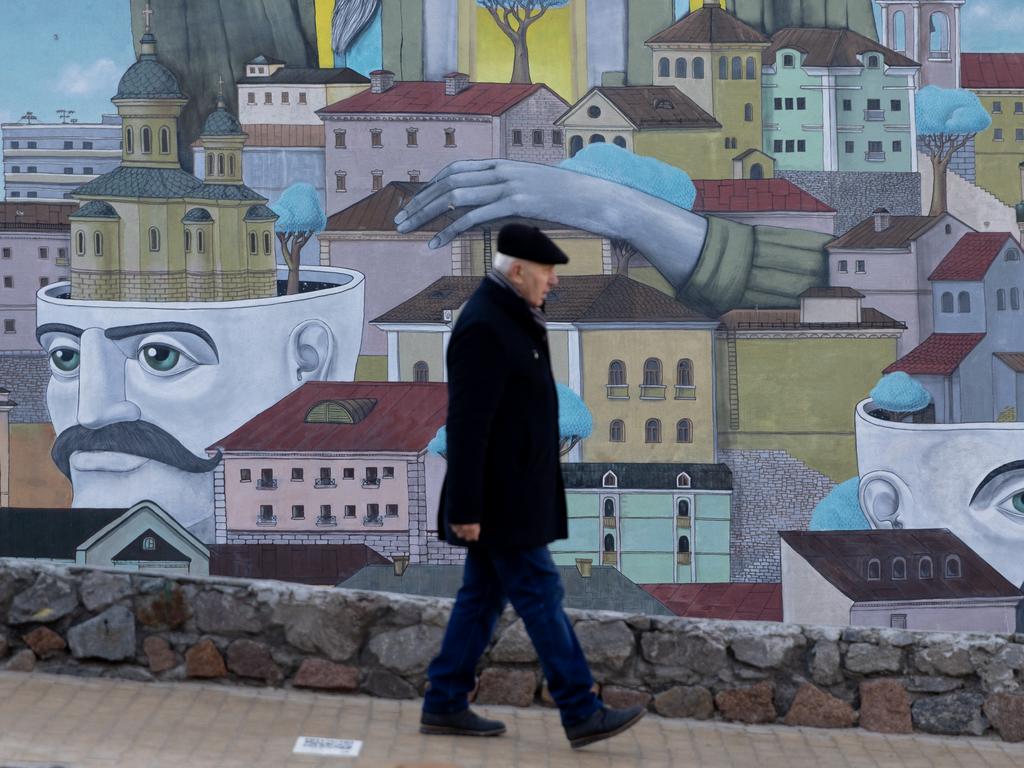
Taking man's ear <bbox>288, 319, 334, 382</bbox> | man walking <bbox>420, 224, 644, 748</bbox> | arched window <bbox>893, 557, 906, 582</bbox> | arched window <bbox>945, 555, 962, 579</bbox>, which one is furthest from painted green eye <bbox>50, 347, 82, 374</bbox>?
man walking <bbox>420, 224, 644, 748</bbox>

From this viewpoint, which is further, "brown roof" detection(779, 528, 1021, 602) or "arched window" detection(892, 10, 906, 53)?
"arched window" detection(892, 10, 906, 53)

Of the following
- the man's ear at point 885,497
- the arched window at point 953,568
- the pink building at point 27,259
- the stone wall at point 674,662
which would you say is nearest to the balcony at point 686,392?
the man's ear at point 885,497

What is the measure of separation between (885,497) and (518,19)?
148 inches

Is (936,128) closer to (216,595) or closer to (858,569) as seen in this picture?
(858,569)

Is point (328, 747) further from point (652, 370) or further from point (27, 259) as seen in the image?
point (27, 259)

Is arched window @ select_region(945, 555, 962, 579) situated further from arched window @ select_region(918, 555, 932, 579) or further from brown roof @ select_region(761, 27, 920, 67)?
brown roof @ select_region(761, 27, 920, 67)

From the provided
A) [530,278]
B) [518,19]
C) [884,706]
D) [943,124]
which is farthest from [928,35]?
[530,278]

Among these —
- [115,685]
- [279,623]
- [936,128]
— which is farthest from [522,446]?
[936,128]

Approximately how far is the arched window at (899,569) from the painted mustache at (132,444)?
14.1 ft

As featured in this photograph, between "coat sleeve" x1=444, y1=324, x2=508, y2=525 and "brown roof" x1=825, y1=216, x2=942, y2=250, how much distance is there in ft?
21.1

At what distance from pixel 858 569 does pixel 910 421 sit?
99 cm

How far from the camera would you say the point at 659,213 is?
381 inches

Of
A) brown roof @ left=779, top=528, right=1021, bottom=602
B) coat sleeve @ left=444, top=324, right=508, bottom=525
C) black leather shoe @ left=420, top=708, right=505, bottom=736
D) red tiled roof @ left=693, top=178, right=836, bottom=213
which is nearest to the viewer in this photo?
coat sleeve @ left=444, top=324, right=508, bottom=525

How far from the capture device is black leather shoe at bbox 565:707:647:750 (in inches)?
150
